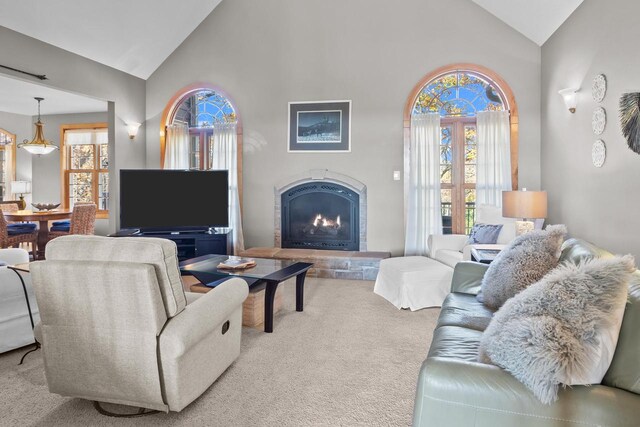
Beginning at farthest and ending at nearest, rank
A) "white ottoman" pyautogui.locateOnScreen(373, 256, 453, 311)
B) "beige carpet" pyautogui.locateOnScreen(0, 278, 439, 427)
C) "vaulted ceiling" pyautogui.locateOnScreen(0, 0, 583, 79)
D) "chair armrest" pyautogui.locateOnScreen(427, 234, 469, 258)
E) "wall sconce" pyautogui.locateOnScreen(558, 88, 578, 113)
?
"chair armrest" pyautogui.locateOnScreen(427, 234, 469, 258)
"vaulted ceiling" pyautogui.locateOnScreen(0, 0, 583, 79)
"wall sconce" pyautogui.locateOnScreen(558, 88, 578, 113)
"white ottoman" pyautogui.locateOnScreen(373, 256, 453, 311)
"beige carpet" pyautogui.locateOnScreen(0, 278, 439, 427)

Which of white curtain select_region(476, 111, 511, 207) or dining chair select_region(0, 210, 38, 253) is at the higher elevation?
white curtain select_region(476, 111, 511, 207)

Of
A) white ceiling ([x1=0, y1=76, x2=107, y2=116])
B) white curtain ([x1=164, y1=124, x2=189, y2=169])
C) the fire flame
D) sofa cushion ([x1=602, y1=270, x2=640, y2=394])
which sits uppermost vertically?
white ceiling ([x1=0, y1=76, x2=107, y2=116])

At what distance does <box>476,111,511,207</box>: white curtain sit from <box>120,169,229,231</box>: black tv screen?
3.47 metres

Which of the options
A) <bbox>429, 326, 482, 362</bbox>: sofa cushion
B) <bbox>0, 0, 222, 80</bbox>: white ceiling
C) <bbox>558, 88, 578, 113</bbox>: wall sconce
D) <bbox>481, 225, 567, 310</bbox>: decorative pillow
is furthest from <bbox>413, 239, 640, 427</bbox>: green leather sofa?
<bbox>0, 0, 222, 80</bbox>: white ceiling

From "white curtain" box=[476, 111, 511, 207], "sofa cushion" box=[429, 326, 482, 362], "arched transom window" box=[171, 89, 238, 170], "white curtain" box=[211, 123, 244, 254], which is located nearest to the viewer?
"sofa cushion" box=[429, 326, 482, 362]

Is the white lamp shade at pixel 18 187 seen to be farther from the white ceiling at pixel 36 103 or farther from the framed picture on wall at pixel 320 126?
the framed picture on wall at pixel 320 126

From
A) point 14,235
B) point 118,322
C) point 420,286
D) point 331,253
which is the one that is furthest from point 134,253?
point 14,235

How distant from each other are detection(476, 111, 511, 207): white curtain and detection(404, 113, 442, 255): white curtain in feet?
1.78

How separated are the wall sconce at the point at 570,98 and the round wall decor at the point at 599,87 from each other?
16.2 inches

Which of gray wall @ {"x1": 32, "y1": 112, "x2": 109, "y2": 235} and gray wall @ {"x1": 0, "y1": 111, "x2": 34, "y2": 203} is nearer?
gray wall @ {"x1": 32, "y1": 112, "x2": 109, "y2": 235}

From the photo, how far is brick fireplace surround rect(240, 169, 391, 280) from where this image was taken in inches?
215

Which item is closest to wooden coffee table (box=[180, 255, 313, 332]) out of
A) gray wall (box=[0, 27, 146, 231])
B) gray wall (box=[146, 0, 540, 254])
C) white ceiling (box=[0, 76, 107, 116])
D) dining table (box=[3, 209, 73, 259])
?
gray wall (box=[146, 0, 540, 254])

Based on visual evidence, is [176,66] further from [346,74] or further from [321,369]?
[321,369]

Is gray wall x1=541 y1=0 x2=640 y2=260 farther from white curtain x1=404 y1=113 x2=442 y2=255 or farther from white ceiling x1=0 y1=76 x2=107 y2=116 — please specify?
white ceiling x1=0 y1=76 x2=107 y2=116
